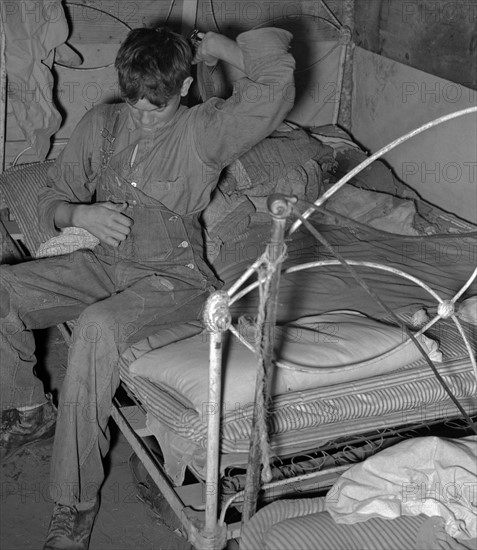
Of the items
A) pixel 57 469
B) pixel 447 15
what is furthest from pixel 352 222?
pixel 447 15

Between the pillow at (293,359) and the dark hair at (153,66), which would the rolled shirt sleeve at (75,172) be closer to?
the dark hair at (153,66)

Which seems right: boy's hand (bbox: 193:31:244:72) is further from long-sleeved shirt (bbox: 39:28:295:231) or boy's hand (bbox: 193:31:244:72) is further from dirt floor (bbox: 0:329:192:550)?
dirt floor (bbox: 0:329:192:550)

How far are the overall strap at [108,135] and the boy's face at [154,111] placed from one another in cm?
10

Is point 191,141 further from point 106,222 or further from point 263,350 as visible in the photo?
point 263,350

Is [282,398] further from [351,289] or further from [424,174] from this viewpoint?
[424,174]

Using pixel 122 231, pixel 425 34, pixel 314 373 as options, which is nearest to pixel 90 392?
→ pixel 122 231

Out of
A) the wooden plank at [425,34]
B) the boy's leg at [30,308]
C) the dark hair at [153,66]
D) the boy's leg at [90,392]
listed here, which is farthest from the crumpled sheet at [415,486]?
the wooden plank at [425,34]

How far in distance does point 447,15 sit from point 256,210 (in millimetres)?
1385

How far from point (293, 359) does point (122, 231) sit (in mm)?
695

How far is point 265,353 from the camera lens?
1.78 metres

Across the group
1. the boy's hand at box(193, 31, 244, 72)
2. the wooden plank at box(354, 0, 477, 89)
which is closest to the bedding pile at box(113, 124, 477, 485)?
the boy's hand at box(193, 31, 244, 72)

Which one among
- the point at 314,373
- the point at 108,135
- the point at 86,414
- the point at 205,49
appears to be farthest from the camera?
the point at 108,135

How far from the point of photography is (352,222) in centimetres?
174

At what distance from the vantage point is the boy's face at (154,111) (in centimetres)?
243
